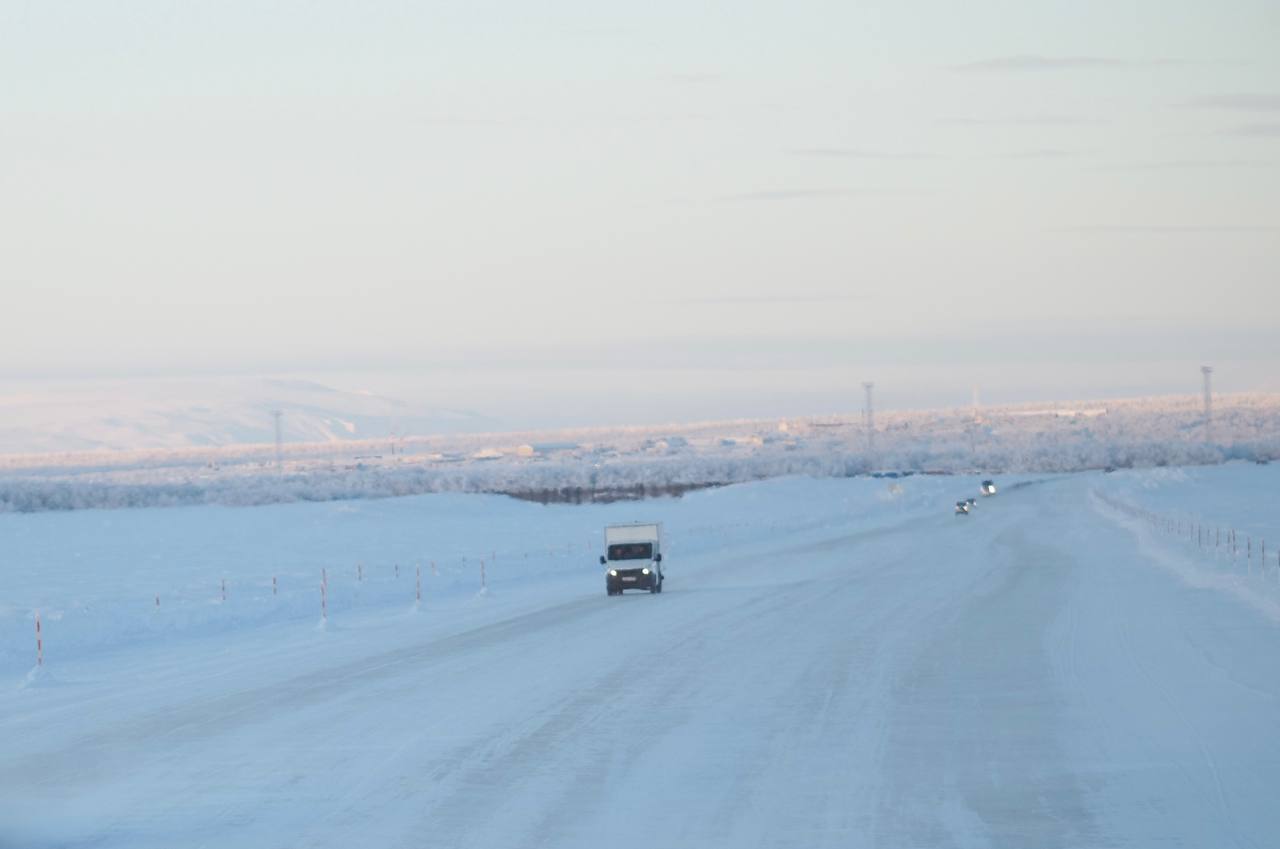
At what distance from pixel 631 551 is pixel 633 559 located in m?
0.39

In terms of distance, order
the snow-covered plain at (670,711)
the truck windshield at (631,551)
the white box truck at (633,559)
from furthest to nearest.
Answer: the truck windshield at (631,551), the white box truck at (633,559), the snow-covered plain at (670,711)

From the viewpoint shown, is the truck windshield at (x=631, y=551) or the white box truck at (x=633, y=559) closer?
the white box truck at (x=633, y=559)

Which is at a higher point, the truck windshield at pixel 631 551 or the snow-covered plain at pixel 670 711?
the truck windshield at pixel 631 551

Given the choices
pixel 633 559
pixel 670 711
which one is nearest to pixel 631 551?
pixel 633 559

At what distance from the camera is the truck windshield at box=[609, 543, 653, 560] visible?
41031 millimetres

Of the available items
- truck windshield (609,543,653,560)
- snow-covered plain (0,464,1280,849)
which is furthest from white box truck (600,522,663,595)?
snow-covered plain (0,464,1280,849)

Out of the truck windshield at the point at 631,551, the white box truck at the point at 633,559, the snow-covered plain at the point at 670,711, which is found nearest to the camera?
the snow-covered plain at the point at 670,711

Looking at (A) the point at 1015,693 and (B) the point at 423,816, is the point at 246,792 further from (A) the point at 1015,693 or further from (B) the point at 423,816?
(A) the point at 1015,693

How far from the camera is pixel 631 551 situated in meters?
41.2

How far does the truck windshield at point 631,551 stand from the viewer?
41.0 metres

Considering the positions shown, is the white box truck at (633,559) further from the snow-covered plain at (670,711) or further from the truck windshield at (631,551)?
the snow-covered plain at (670,711)

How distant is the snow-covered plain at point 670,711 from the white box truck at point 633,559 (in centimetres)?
87

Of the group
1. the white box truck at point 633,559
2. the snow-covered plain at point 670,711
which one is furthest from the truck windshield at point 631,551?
the snow-covered plain at point 670,711

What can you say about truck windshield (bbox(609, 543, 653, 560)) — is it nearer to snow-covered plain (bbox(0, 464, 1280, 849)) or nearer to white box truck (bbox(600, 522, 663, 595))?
white box truck (bbox(600, 522, 663, 595))
